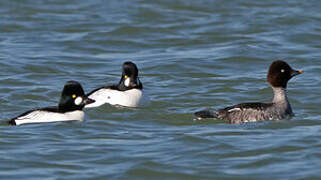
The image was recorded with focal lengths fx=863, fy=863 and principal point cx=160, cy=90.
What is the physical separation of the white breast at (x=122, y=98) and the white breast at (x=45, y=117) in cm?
185

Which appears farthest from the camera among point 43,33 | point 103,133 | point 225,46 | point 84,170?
point 43,33

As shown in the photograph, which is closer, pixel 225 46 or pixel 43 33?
pixel 225 46

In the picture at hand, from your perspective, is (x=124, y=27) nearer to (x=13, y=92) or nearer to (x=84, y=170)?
(x=13, y=92)

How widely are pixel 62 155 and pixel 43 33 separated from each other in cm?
1395

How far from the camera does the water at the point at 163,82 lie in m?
12.4

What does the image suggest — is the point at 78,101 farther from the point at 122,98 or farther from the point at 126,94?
the point at 126,94

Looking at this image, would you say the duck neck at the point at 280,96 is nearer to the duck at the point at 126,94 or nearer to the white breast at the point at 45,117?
the duck at the point at 126,94

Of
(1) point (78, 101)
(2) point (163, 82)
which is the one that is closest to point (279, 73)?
(1) point (78, 101)

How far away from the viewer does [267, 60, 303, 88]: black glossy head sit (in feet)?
51.3

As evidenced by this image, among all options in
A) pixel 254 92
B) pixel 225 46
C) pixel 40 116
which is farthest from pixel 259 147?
pixel 225 46

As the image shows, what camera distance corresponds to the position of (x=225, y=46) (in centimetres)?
2433

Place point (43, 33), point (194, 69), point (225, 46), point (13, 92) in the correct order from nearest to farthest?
point (13, 92)
point (194, 69)
point (225, 46)
point (43, 33)

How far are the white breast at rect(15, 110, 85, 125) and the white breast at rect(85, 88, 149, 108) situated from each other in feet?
6.08

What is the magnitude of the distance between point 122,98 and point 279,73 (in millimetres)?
3274
